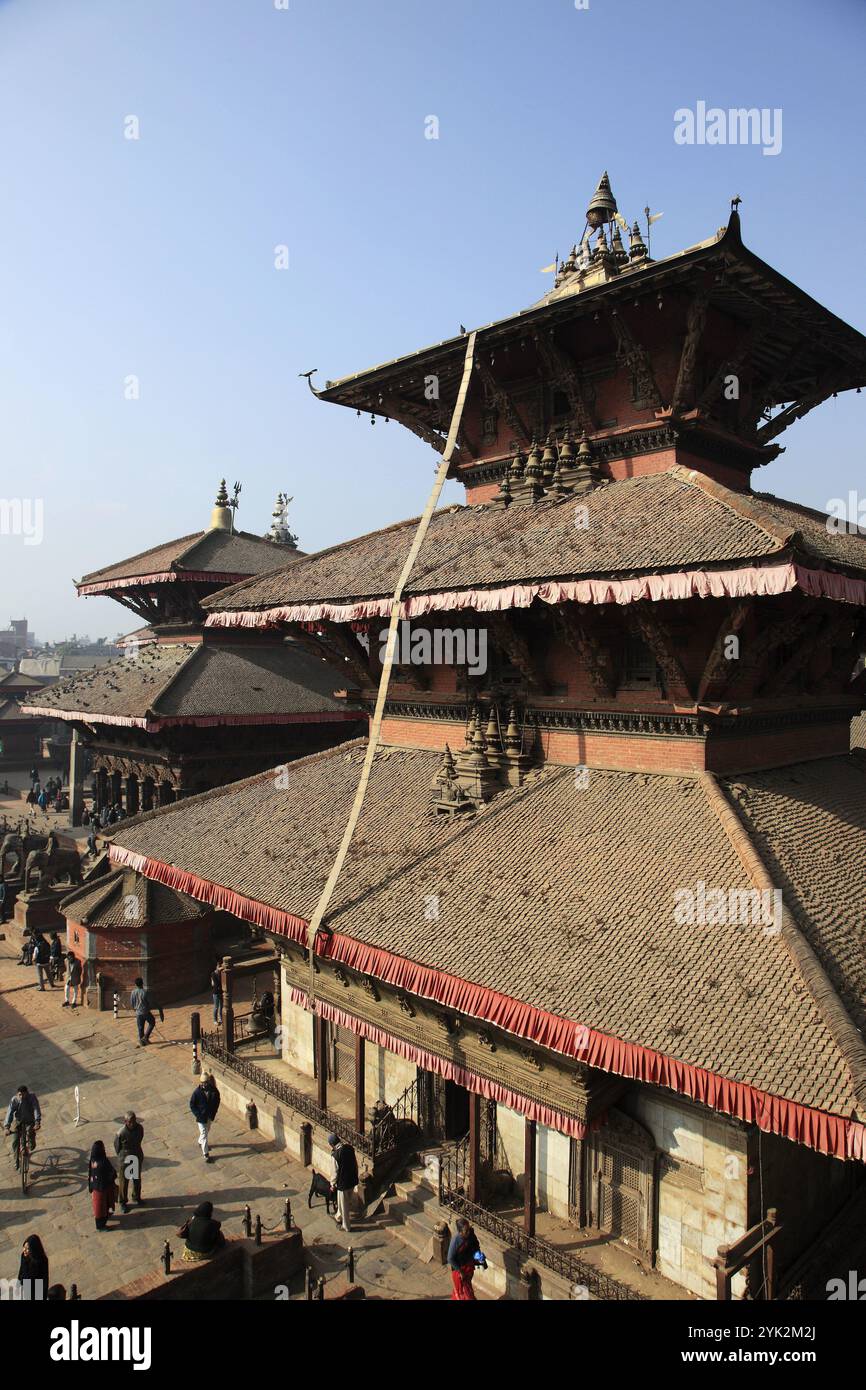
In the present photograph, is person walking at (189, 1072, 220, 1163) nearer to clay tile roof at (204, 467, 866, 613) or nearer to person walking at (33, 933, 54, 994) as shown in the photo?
clay tile roof at (204, 467, 866, 613)

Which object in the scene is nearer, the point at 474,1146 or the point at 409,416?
the point at 474,1146

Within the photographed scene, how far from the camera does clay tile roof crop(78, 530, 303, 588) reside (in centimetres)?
3005

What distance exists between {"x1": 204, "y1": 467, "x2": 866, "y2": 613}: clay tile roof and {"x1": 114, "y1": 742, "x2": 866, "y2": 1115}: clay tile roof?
3.12 metres

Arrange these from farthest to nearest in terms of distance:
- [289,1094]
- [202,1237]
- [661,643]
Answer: [289,1094] → [661,643] → [202,1237]

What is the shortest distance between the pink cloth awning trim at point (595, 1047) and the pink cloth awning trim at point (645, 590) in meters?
4.59

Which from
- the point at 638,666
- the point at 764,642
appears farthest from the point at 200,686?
the point at 764,642

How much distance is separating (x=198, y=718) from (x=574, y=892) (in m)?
17.4

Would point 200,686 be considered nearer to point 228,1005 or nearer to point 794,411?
point 228,1005

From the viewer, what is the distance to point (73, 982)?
20.2m

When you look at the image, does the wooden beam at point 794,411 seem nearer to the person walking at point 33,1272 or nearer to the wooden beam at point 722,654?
the wooden beam at point 722,654

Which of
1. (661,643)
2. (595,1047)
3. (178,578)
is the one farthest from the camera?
(178,578)
